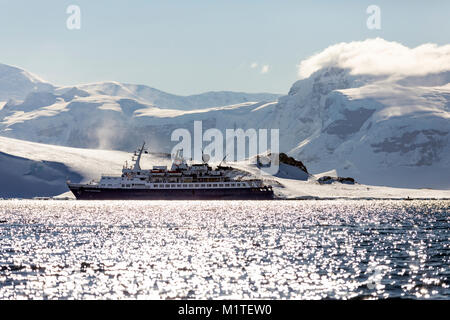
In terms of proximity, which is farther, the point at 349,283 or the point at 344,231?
the point at 344,231

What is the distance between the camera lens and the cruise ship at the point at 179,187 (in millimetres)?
185000

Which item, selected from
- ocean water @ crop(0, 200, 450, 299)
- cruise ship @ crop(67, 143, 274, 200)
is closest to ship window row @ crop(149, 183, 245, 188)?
cruise ship @ crop(67, 143, 274, 200)

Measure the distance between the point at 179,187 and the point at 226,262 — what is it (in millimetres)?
135859

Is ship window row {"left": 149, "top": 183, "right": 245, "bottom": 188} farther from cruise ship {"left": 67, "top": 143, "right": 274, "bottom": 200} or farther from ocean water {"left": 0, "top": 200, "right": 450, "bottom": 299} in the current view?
ocean water {"left": 0, "top": 200, "right": 450, "bottom": 299}

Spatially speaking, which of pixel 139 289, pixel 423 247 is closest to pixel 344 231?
pixel 423 247

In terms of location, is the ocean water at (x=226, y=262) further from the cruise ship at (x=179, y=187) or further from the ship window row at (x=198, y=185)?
the cruise ship at (x=179, y=187)

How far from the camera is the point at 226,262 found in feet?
172

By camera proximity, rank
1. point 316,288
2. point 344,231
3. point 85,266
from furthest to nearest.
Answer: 1. point 344,231
2. point 85,266
3. point 316,288

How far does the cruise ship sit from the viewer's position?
185000mm
